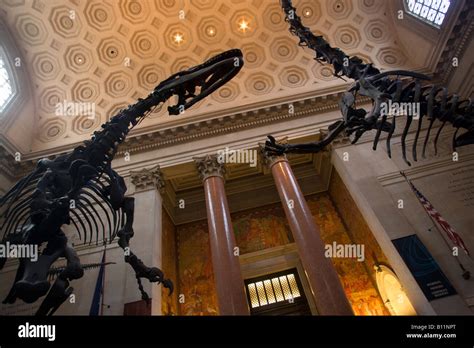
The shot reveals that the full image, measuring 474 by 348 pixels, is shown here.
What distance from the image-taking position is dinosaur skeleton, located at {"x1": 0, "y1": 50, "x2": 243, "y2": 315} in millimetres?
2705

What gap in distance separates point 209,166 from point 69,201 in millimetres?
5373

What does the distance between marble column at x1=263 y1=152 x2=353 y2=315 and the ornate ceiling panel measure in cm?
340

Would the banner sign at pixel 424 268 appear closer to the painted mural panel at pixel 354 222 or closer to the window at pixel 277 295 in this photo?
the painted mural panel at pixel 354 222

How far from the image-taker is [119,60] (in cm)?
1040

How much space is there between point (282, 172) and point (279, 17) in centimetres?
621

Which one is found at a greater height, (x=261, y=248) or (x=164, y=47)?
(x=164, y=47)

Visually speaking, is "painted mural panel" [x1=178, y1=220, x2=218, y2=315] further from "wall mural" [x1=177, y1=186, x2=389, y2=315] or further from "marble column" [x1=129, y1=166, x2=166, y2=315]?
"marble column" [x1=129, y1=166, x2=166, y2=315]

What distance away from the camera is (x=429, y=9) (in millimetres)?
8523

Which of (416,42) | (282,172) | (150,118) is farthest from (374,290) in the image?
(150,118)

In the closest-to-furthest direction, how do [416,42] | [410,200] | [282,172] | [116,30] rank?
[410,200] < [282,172] < [416,42] < [116,30]

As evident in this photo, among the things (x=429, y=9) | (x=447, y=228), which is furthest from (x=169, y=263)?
(x=429, y=9)

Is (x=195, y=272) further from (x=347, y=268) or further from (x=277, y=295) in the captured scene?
(x=347, y=268)

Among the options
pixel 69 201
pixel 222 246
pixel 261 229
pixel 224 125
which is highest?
pixel 224 125

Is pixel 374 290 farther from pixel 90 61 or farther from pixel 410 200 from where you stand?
pixel 90 61
